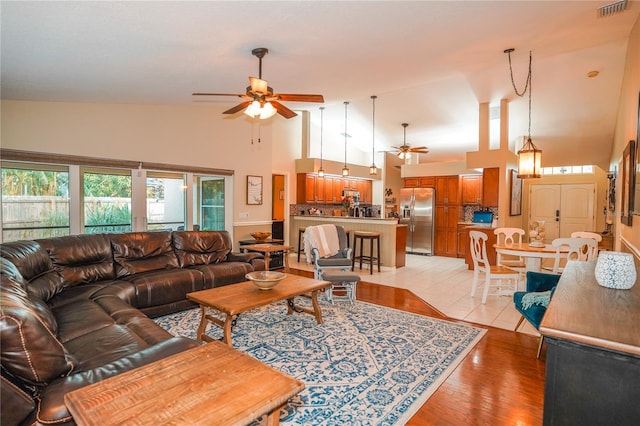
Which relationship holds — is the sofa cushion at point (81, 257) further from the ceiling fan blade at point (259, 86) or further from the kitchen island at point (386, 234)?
the kitchen island at point (386, 234)

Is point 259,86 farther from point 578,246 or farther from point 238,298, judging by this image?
point 578,246

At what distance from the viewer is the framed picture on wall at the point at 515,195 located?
685 centimetres

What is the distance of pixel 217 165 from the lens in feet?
19.6

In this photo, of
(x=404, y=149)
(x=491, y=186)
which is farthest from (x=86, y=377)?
(x=404, y=149)

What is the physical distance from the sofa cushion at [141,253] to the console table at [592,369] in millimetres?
3978

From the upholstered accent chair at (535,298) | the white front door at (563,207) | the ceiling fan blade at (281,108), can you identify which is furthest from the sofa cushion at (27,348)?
the white front door at (563,207)

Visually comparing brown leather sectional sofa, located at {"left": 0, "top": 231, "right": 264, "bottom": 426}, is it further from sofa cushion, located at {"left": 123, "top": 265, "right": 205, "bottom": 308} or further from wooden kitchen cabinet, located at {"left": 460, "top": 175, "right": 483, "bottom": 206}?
wooden kitchen cabinet, located at {"left": 460, "top": 175, "right": 483, "bottom": 206}

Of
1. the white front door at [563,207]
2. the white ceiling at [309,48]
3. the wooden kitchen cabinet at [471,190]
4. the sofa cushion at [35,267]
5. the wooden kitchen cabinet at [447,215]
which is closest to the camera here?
the white ceiling at [309,48]

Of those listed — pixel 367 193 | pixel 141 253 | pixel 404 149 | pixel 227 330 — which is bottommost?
pixel 227 330

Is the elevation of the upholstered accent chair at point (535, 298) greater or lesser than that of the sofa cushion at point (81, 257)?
lesser

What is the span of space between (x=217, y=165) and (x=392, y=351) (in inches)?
176

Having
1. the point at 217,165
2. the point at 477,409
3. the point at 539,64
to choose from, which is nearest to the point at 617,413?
the point at 477,409

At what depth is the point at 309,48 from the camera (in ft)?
10.8

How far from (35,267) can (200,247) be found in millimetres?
1879
